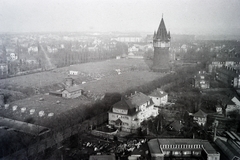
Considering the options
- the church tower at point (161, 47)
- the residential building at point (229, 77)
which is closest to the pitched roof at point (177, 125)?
the residential building at point (229, 77)

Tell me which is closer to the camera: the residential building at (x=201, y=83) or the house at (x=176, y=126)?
the house at (x=176, y=126)

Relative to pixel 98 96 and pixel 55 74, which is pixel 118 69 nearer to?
pixel 55 74

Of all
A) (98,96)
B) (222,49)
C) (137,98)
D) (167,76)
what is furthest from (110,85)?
(222,49)

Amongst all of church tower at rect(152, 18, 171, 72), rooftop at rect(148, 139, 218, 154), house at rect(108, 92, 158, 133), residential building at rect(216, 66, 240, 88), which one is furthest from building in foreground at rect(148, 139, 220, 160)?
church tower at rect(152, 18, 171, 72)

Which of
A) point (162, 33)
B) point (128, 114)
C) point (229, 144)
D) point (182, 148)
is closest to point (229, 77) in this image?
point (162, 33)

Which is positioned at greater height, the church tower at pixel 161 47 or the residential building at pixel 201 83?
the church tower at pixel 161 47

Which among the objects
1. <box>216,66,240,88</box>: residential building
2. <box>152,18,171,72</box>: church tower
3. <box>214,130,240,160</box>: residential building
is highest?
<box>152,18,171,72</box>: church tower

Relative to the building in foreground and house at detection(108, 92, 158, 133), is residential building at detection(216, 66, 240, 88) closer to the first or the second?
house at detection(108, 92, 158, 133)

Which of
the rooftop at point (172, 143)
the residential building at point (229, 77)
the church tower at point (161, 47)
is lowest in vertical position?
the rooftop at point (172, 143)

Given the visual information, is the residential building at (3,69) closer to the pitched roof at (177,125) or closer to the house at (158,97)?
the house at (158,97)
